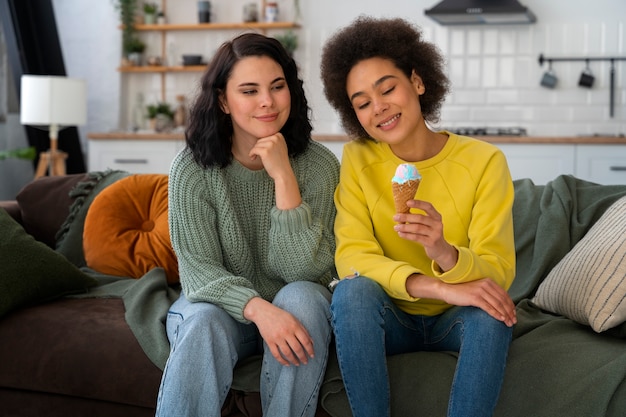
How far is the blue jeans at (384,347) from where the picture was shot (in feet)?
5.99

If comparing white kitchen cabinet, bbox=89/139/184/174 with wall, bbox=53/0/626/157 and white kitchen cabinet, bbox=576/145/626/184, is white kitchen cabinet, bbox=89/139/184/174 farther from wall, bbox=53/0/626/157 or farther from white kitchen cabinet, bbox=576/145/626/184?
Answer: white kitchen cabinet, bbox=576/145/626/184

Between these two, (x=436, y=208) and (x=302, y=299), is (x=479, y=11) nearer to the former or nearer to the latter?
(x=436, y=208)

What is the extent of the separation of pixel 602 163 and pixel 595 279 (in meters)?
3.05

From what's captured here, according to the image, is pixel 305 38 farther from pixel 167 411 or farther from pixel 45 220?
pixel 167 411

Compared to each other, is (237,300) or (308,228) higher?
(308,228)

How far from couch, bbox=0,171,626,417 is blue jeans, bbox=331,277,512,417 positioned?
0.15 metres

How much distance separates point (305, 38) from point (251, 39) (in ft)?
13.2

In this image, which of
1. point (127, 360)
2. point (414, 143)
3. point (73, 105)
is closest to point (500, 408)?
point (414, 143)

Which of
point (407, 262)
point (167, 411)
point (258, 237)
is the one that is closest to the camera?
point (167, 411)

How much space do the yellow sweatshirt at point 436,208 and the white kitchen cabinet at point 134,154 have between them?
11.8 feet

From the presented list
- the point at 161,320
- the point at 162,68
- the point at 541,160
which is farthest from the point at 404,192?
the point at 162,68

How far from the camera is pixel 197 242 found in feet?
7.12

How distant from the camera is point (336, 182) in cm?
231

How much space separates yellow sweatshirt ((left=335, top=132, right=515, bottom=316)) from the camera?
200 centimetres
